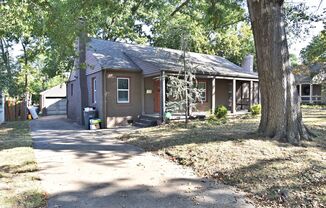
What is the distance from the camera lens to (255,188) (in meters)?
5.03

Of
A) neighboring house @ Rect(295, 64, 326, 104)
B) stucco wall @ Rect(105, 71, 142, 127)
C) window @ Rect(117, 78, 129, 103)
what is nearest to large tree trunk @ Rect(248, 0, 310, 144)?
stucco wall @ Rect(105, 71, 142, 127)

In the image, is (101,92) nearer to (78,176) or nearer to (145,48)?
(145,48)

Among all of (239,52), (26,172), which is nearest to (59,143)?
(26,172)

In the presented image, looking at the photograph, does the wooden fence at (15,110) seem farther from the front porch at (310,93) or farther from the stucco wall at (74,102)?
the front porch at (310,93)

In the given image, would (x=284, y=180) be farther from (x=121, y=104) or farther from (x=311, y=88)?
(x=311, y=88)

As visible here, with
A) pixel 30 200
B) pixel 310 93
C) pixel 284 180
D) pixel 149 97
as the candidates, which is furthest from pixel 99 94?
pixel 310 93

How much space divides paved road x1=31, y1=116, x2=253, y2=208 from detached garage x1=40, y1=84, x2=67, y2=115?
24.0 meters

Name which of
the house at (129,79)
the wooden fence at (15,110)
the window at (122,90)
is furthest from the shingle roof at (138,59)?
the wooden fence at (15,110)

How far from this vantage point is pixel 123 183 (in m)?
5.36

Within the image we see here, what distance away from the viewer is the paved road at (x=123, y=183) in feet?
14.7

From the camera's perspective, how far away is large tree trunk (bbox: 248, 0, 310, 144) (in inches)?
310

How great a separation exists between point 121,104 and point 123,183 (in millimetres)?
10365

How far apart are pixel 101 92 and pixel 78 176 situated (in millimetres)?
9709

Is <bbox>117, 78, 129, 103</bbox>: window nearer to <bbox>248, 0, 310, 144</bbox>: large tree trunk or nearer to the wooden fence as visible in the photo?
<bbox>248, 0, 310, 144</bbox>: large tree trunk
